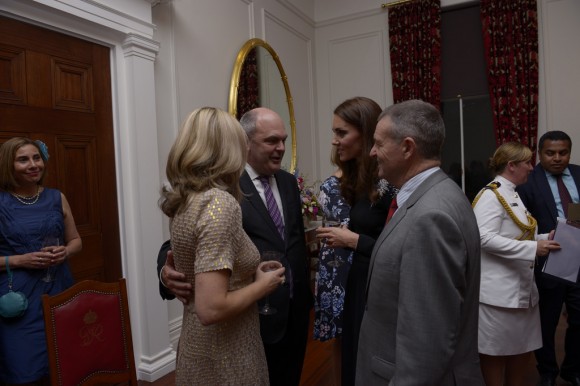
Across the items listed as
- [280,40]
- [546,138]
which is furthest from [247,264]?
[280,40]

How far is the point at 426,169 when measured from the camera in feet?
4.16

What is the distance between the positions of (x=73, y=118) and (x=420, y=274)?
2401 mm

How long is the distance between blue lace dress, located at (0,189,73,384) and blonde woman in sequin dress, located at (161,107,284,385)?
1.29 meters

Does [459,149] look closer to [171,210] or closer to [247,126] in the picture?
[247,126]

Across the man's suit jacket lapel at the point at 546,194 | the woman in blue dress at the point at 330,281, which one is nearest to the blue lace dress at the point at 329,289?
the woman in blue dress at the point at 330,281

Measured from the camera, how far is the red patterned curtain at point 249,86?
409cm

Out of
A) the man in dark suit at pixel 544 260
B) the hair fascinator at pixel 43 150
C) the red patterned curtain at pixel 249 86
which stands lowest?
the man in dark suit at pixel 544 260

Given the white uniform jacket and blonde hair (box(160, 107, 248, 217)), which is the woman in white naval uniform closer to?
the white uniform jacket

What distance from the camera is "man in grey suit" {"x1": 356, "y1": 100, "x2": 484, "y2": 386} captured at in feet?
3.48

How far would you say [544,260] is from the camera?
2.98 m

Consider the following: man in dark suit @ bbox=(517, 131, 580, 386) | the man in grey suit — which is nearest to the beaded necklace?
the man in grey suit

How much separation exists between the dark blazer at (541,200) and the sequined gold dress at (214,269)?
2554 mm

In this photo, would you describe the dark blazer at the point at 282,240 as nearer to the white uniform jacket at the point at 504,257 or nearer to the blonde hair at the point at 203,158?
the blonde hair at the point at 203,158

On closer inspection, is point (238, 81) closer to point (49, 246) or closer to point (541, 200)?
point (49, 246)
